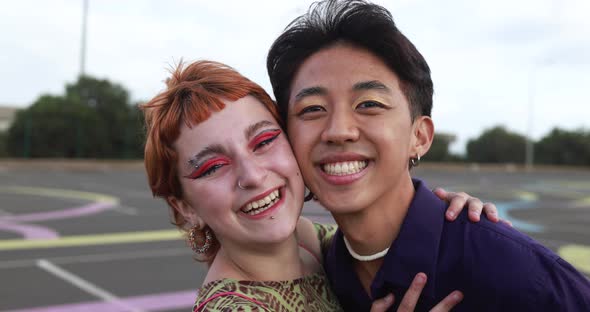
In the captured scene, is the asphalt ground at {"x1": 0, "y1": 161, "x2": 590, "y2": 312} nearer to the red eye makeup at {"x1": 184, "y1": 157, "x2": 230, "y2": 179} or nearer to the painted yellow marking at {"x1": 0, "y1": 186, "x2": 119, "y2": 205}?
the painted yellow marking at {"x1": 0, "y1": 186, "x2": 119, "y2": 205}

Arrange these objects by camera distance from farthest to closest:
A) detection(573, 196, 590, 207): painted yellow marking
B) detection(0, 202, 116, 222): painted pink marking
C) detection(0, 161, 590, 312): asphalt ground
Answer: detection(573, 196, 590, 207): painted yellow marking < detection(0, 202, 116, 222): painted pink marking < detection(0, 161, 590, 312): asphalt ground

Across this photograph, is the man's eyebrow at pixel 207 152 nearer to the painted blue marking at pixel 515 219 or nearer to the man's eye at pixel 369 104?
the man's eye at pixel 369 104

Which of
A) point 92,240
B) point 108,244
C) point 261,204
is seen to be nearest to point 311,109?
point 261,204

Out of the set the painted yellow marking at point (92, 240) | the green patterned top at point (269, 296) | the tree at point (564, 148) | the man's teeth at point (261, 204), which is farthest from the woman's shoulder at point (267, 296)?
the tree at point (564, 148)

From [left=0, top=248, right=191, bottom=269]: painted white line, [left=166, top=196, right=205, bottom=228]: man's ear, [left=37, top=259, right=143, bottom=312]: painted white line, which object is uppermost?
[left=166, top=196, right=205, bottom=228]: man's ear

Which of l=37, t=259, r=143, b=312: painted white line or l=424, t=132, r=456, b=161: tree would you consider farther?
l=424, t=132, r=456, b=161: tree

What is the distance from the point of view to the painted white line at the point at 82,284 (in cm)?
609

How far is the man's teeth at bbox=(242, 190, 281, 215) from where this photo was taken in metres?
2.07

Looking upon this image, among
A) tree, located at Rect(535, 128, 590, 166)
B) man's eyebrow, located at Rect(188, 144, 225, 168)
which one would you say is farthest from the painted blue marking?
tree, located at Rect(535, 128, 590, 166)

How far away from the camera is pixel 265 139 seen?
7.04 feet

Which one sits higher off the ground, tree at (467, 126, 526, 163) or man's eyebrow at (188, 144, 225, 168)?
man's eyebrow at (188, 144, 225, 168)

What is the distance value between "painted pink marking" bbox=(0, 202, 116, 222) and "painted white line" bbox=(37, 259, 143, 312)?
4106 millimetres

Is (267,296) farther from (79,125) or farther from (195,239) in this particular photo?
(79,125)

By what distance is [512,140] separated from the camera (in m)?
43.5
